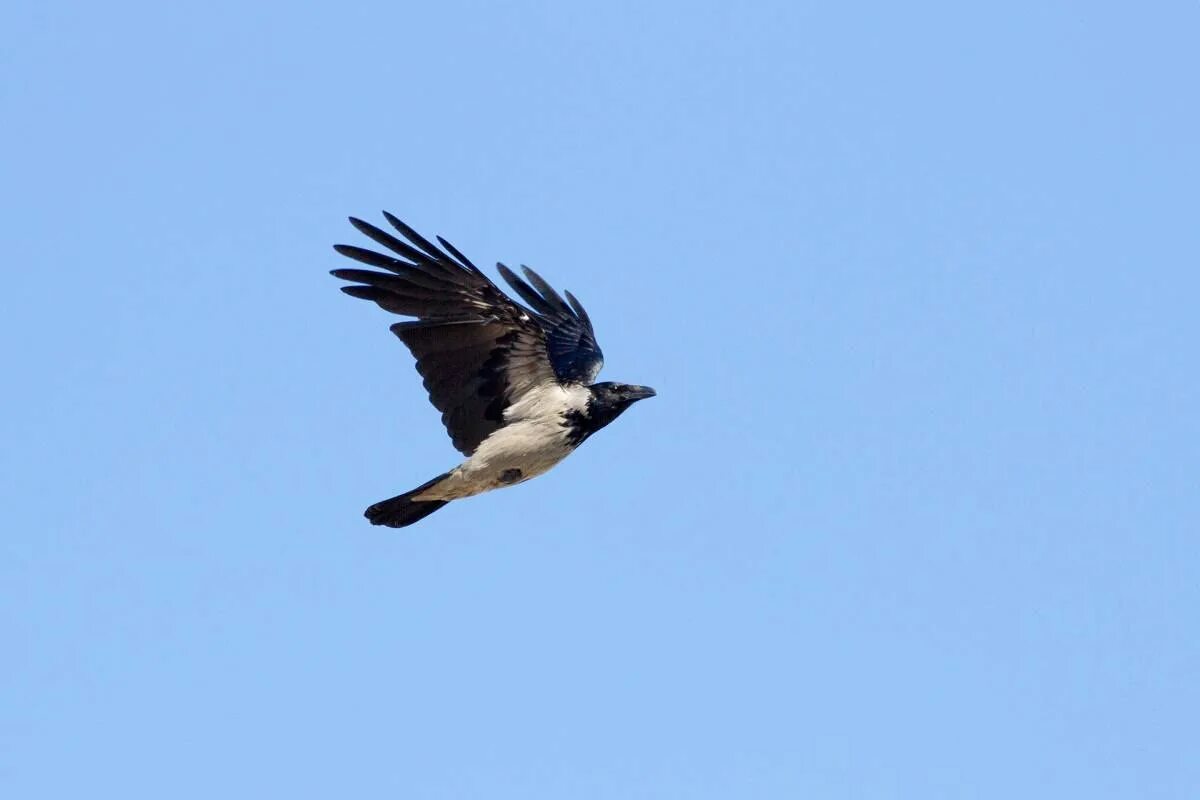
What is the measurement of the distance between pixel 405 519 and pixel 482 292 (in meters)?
2.75

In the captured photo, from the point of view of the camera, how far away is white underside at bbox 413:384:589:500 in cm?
2819

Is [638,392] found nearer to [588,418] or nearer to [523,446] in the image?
[588,418]

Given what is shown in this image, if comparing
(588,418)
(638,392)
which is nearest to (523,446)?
(588,418)

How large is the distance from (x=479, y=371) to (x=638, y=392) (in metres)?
1.82

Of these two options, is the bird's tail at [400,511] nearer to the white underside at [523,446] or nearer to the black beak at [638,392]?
the white underside at [523,446]

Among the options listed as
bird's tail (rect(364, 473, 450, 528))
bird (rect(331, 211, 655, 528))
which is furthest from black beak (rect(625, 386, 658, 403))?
bird's tail (rect(364, 473, 450, 528))

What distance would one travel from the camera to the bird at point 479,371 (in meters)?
28.2

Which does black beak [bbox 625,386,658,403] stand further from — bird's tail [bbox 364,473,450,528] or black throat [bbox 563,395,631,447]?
bird's tail [bbox 364,473,450,528]

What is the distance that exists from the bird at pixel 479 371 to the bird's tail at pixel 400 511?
0.04 ft

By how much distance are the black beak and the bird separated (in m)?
0.02

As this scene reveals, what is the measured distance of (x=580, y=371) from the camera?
28.8m

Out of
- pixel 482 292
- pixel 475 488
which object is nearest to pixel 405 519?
pixel 475 488

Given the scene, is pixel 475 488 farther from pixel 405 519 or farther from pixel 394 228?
pixel 394 228

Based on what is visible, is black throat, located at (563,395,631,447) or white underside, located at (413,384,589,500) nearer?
white underside, located at (413,384,589,500)
